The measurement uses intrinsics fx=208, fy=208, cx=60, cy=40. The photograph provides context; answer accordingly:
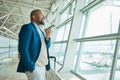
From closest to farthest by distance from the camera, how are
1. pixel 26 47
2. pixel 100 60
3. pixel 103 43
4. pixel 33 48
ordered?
1. pixel 26 47
2. pixel 33 48
3. pixel 103 43
4. pixel 100 60

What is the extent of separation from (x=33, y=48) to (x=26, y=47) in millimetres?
149

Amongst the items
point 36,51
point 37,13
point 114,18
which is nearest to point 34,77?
point 36,51

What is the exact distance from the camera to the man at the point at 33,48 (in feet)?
7.25

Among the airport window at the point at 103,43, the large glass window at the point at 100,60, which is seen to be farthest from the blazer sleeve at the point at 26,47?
the large glass window at the point at 100,60

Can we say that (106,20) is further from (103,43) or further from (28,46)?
(28,46)

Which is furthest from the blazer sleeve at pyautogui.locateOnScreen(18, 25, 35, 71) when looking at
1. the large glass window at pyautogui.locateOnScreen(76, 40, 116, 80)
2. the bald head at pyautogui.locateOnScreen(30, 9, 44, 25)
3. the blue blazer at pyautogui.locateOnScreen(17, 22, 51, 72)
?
the large glass window at pyautogui.locateOnScreen(76, 40, 116, 80)

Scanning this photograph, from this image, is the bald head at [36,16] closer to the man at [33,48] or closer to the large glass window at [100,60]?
the man at [33,48]

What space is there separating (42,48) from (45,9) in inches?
427

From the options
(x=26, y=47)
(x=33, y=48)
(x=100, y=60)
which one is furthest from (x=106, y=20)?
(x=26, y=47)

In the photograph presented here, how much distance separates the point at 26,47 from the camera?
2211 millimetres

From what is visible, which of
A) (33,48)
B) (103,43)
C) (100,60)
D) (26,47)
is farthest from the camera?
(100,60)

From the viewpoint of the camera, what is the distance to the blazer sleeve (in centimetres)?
219

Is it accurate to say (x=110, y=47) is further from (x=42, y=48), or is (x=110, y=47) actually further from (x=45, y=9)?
(x=45, y=9)

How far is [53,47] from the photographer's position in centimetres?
941
